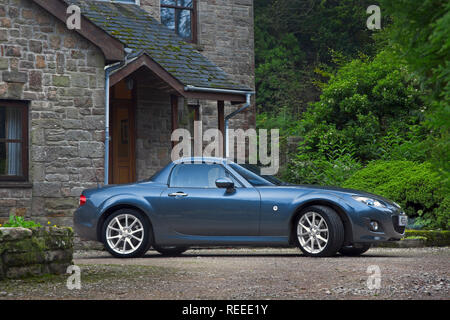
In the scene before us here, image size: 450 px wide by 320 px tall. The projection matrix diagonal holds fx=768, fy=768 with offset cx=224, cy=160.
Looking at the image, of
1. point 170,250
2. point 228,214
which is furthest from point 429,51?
point 170,250

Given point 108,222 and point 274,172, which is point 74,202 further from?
point 274,172

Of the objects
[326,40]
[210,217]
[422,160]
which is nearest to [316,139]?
[422,160]

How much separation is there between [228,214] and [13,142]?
4.71m

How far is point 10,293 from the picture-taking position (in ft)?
22.4

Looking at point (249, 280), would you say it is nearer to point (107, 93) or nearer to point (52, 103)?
point (52, 103)

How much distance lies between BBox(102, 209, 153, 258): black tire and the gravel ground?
0.46 m

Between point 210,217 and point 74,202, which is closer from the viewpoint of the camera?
point 210,217

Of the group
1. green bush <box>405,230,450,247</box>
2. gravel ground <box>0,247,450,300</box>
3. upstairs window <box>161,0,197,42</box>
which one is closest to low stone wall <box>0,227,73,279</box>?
gravel ground <box>0,247,450,300</box>

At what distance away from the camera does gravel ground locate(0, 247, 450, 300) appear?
663 centimetres

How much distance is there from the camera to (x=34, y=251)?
8047 mm

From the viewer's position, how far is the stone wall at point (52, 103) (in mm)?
13438

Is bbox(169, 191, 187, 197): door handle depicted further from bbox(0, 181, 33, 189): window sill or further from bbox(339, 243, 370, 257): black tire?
bbox(0, 181, 33, 189): window sill

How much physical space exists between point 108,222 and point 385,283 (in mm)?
5096

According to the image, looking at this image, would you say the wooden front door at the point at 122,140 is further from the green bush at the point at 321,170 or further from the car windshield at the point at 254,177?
the car windshield at the point at 254,177
